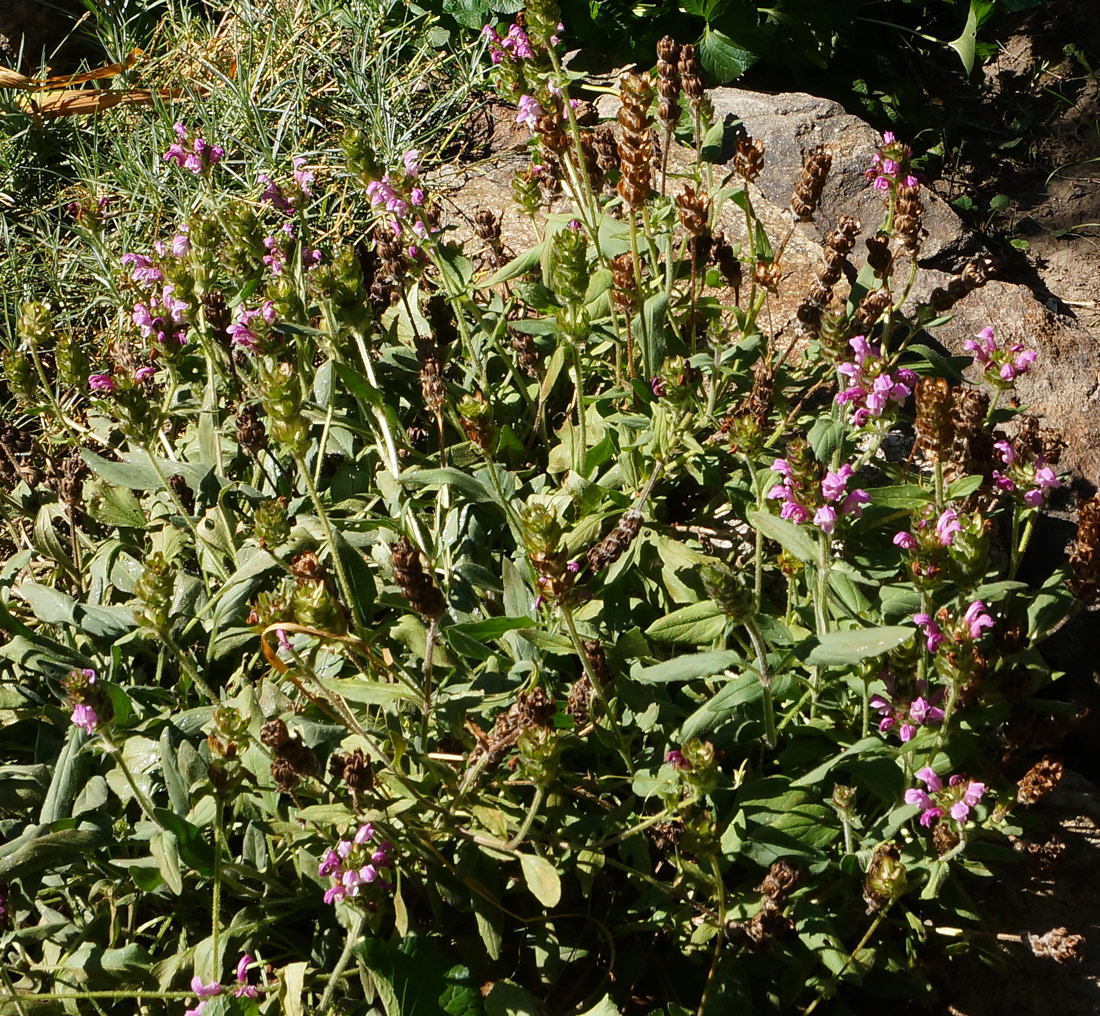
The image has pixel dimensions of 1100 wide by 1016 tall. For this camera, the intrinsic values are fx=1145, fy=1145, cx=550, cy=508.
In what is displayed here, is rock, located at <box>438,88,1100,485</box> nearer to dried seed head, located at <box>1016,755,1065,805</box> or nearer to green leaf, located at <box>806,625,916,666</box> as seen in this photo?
dried seed head, located at <box>1016,755,1065,805</box>

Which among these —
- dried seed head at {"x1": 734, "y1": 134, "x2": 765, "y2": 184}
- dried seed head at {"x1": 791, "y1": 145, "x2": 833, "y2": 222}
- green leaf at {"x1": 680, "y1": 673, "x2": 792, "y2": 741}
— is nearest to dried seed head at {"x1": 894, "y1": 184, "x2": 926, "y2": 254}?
dried seed head at {"x1": 791, "y1": 145, "x2": 833, "y2": 222}

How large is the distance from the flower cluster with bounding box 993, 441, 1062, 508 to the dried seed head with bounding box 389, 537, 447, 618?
3.66ft

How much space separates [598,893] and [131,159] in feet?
11.8

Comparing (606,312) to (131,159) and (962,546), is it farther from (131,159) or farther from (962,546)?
(131,159)

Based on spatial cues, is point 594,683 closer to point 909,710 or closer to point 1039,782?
point 909,710

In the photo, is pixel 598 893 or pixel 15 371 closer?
pixel 598 893

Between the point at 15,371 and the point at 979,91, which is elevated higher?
the point at 15,371

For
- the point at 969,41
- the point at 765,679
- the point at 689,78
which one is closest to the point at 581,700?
the point at 765,679

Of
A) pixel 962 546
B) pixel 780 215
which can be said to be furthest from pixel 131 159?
pixel 962 546

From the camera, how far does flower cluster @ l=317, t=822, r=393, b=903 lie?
1.72 metres

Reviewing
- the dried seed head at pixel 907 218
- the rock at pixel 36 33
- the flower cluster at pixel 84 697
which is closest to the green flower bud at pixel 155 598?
the flower cluster at pixel 84 697

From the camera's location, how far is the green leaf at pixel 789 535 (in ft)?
6.26

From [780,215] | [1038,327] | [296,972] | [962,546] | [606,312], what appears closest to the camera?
[962,546]

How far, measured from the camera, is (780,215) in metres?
3.58
